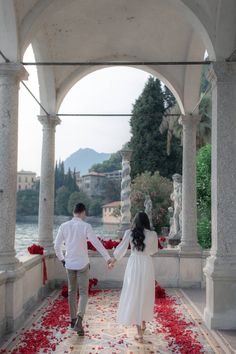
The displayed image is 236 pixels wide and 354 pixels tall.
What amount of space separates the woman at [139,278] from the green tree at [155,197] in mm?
20282

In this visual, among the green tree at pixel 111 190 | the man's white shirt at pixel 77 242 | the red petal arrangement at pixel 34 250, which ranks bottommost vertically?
the red petal arrangement at pixel 34 250

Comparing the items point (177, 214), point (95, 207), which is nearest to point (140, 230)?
point (177, 214)

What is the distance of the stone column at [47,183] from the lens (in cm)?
1034

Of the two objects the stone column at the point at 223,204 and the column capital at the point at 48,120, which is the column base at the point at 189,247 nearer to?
the stone column at the point at 223,204

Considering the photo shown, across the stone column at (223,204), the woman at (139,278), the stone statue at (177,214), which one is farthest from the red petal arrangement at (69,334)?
the stone statue at (177,214)

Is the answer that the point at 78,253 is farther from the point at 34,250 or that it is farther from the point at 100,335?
the point at 34,250

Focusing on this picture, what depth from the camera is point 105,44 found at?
10242mm

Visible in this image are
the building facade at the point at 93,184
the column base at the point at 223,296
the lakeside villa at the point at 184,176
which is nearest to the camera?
the lakeside villa at the point at 184,176

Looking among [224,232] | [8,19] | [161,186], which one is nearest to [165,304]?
[224,232]

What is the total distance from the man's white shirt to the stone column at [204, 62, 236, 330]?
5.67 ft

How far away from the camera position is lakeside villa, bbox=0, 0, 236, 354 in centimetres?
619

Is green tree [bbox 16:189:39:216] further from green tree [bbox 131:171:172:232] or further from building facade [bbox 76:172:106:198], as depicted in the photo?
building facade [bbox 76:172:106:198]

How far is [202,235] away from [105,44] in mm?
10662

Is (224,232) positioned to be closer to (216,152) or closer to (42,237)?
(216,152)
